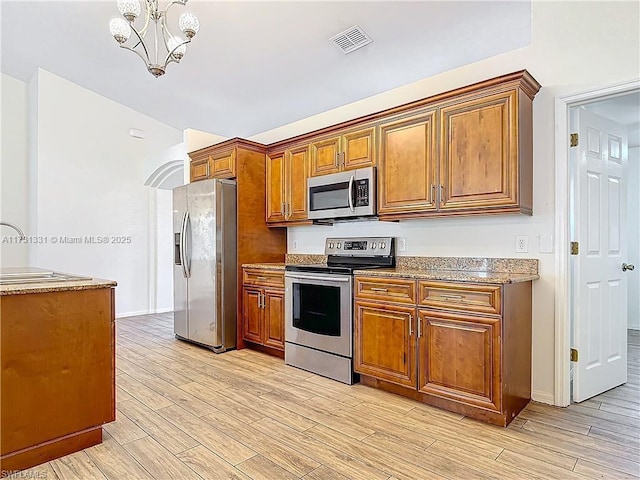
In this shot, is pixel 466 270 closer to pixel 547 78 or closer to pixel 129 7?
pixel 547 78

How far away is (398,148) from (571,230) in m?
1.38

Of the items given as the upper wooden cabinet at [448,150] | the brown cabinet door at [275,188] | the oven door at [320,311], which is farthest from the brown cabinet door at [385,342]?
the brown cabinet door at [275,188]

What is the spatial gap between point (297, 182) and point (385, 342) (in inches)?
76.0

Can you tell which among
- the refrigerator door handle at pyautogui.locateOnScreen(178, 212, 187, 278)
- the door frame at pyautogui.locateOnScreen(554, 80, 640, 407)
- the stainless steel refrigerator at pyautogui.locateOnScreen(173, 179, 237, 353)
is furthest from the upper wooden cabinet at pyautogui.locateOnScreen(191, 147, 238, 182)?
the door frame at pyautogui.locateOnScreen(554, 80, 640, 407)

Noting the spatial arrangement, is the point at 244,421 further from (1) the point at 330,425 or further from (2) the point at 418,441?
(2) the point at 418,441

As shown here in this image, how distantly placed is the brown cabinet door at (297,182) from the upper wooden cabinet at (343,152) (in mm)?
123

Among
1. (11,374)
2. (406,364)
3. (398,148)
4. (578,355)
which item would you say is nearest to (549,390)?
(578,355)

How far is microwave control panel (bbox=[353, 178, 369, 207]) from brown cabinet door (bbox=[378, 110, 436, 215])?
0.12 m

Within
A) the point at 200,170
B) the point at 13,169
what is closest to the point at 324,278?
the point at 200,170

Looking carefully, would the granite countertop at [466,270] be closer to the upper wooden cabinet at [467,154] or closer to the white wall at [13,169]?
the upper wooden cabinet at [467,154]

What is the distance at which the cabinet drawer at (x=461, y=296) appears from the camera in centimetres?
236

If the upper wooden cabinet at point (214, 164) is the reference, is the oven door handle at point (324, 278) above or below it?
below

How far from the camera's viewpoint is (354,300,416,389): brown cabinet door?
275cm

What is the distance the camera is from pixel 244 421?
246 cm
